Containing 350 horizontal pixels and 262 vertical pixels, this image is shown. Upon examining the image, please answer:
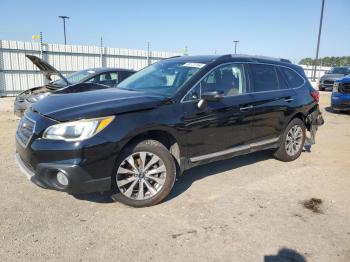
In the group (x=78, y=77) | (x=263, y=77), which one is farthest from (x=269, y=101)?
(x=78, y=77)

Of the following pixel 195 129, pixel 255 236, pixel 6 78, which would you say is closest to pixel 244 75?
pixel 195 129

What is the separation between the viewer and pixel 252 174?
507 centimetres

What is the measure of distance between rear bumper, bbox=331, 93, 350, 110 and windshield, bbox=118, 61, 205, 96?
8415 mm

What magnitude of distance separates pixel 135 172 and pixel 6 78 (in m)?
14.0

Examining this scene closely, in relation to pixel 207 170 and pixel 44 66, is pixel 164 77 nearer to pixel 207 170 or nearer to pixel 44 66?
pixel 207 170

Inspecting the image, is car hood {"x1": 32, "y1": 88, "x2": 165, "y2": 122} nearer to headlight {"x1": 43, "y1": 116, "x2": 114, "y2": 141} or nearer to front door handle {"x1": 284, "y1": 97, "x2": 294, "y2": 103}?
headlight {"x1": 43, "y1": 116, "x2": 114, "y2": 141}

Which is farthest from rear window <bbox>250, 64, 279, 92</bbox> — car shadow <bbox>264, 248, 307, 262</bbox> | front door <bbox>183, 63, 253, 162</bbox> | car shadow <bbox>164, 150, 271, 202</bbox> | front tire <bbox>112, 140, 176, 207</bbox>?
car shadow <bbox>264, 248, 307, 262</bbox>

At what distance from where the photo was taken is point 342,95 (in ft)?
37.0

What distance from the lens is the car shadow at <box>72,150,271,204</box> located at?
13.3 feet

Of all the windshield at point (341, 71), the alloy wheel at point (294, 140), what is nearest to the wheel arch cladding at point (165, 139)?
the alloy wheel at point (294, 140)

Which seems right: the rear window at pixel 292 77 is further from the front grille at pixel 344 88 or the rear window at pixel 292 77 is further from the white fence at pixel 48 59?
the white fence at pixel 48 59

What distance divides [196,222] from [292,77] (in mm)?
3452

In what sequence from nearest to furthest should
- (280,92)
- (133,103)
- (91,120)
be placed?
(91,120)
(133,103)
(280,92)

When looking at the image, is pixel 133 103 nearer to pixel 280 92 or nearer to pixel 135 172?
pixel 135 172
